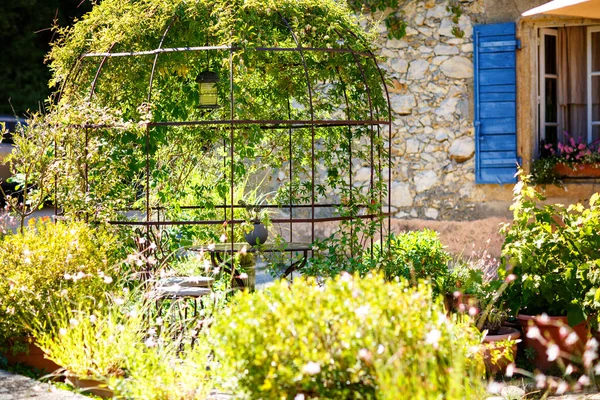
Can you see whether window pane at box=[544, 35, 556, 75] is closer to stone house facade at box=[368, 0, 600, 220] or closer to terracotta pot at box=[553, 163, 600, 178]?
stone house facade at box=[368, 0, 600, 220]

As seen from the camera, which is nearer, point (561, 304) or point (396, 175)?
point (561, 304)

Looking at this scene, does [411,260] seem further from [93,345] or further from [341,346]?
[341,346]

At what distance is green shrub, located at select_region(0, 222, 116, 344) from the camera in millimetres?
4723

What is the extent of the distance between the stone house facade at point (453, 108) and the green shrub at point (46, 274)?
4.35 meters

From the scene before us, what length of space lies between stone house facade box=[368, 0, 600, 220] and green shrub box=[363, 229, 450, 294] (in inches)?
87.0

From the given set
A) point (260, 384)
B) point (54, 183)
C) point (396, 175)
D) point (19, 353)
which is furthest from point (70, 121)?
point (396, 175)

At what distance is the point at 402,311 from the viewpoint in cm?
311

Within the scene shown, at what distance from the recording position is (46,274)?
4.85 m

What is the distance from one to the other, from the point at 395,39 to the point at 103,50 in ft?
12.8

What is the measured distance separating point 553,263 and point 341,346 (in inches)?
107

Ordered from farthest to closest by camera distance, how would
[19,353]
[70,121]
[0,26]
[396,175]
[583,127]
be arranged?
[0,26], [396,175], [583,127], [70,121], [19,353]

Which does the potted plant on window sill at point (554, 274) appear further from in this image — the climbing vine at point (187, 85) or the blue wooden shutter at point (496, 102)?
the blue wooden shutter at point (496, 102)

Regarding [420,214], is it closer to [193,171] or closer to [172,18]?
[193,171]

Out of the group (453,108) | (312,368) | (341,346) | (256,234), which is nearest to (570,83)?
(453,108)
